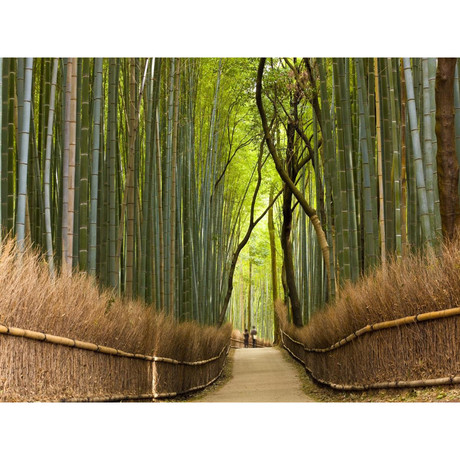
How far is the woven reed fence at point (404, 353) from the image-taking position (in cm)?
276

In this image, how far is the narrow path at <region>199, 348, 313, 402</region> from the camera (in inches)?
181

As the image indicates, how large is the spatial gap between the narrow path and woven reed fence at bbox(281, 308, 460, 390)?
53 centimetres

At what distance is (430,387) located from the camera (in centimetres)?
286

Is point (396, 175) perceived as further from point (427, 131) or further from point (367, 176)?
point (427, 131)

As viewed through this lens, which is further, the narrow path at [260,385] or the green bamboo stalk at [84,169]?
the narrow path at [260,385]

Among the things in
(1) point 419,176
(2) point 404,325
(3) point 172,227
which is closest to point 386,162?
(1) point 419,176

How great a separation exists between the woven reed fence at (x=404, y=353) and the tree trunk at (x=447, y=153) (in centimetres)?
57

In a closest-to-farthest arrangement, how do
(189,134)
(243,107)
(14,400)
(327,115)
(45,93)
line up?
1. (14,400)
2. (45,93)
3. (327,115)
4. (189,134)
5. (243,107)

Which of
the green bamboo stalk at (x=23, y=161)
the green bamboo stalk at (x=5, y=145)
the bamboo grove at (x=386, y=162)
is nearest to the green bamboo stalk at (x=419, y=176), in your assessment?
the bamboo grove at (x=386, y=162)

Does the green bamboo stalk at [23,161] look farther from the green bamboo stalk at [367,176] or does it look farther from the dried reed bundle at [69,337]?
the green bamboo stalk at [367,176]

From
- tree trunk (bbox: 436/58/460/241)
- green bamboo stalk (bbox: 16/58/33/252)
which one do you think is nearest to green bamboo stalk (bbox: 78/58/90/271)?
green bamboo stalk (bbox: 16/58/33/252)
